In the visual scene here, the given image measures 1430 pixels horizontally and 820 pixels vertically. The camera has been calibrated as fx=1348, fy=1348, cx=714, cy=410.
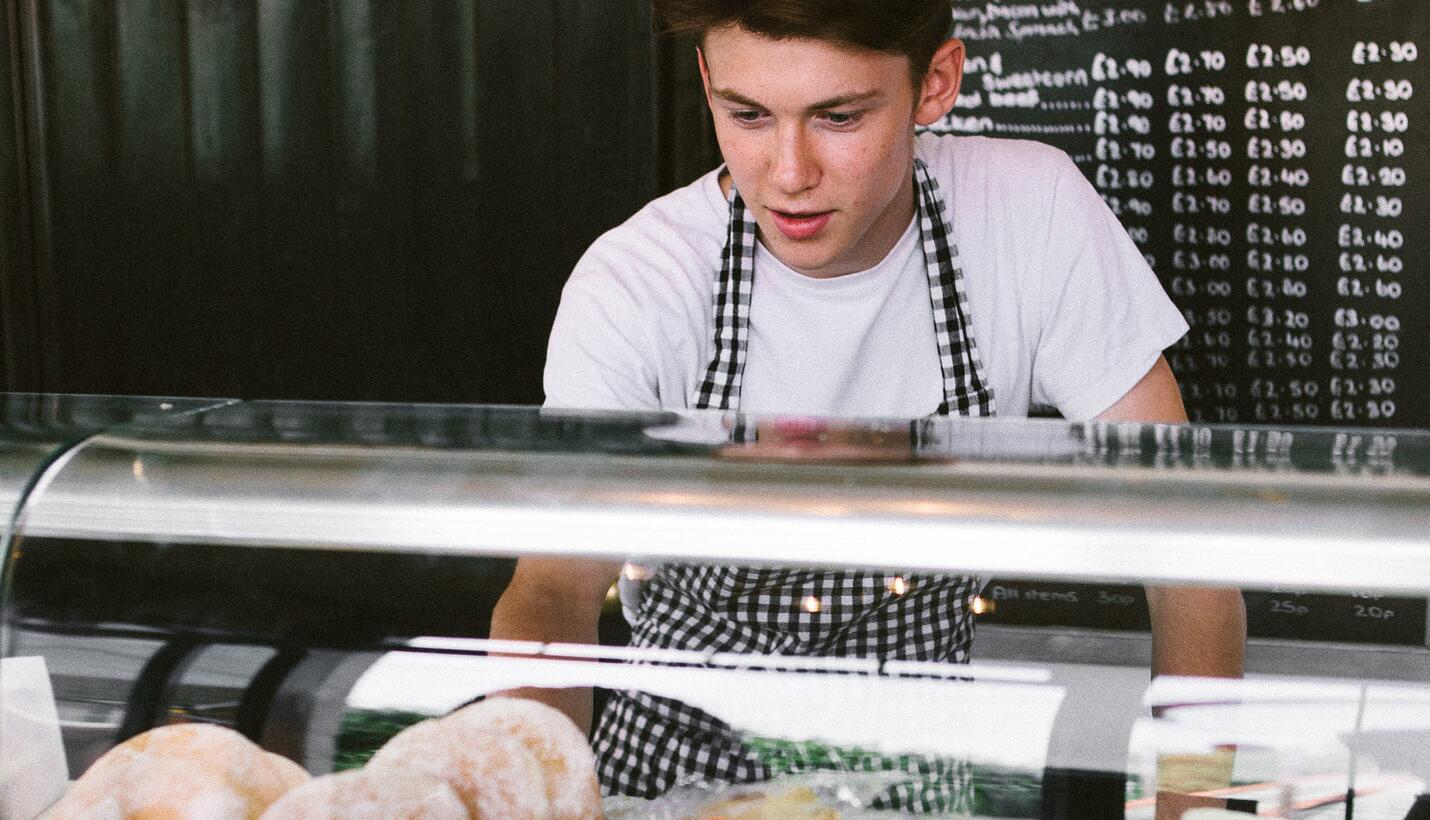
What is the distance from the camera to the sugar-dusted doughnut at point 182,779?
82cm

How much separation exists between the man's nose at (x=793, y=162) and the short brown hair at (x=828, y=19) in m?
0.09

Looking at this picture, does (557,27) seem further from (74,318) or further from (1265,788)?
(1265,788)

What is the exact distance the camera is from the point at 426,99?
2.83 metres

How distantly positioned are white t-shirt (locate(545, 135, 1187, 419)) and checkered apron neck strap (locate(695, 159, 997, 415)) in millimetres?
15

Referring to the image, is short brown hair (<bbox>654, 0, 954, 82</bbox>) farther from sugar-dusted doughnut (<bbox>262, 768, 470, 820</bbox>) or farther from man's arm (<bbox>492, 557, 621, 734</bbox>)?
sugar-dusted doughnut (<bbox>262, 768, 470, 820</bbox>)

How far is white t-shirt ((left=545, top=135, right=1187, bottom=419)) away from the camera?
1301 millimetres

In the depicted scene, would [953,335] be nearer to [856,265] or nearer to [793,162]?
[856,265]

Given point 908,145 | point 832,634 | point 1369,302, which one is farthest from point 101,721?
point 1369,302

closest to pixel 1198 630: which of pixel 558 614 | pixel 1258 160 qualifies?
pixel 558 614

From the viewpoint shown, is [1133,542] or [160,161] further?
[160,161]

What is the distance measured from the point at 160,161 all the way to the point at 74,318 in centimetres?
42

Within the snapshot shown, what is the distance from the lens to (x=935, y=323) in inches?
52.4

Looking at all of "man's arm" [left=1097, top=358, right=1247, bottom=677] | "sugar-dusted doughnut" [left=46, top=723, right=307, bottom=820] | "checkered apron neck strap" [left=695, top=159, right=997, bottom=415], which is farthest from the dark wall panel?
"man's arm" [left=1097, top=358, right=1247, bottom=677]

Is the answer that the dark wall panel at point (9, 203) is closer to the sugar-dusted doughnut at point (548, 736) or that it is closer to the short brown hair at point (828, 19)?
the short brown hair at point (828, 19)
